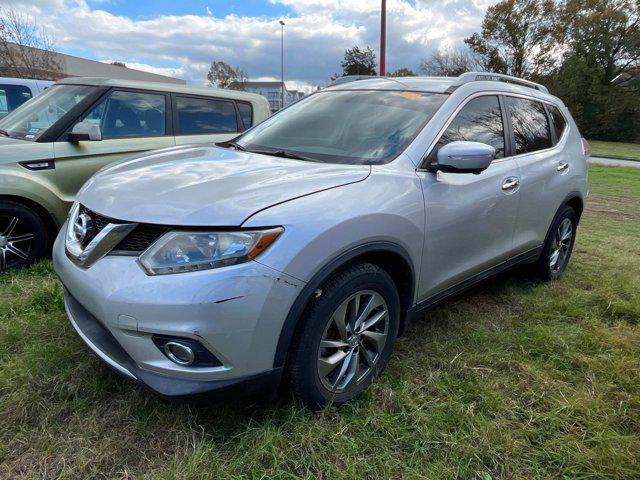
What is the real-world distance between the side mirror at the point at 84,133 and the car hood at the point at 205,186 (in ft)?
5.50

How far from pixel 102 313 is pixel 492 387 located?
199 cm

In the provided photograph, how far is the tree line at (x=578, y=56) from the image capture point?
3844cm

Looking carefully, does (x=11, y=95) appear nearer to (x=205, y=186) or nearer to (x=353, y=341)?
(x=205, y=186)

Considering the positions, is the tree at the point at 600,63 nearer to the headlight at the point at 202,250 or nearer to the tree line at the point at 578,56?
the tree line at the point at 578,56

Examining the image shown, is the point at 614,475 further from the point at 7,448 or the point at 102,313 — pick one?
the point at 7,448

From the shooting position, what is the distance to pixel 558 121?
4137 mm

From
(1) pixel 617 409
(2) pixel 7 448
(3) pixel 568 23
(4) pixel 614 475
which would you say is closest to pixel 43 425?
(2) pixel 7 448

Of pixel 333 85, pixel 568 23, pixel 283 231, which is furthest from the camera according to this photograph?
pixel 568 23

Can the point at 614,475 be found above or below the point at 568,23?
below

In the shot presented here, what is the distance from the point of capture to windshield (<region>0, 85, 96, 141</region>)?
14.0 feet

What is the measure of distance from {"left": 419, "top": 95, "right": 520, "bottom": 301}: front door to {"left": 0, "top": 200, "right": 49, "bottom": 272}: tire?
3.26 m

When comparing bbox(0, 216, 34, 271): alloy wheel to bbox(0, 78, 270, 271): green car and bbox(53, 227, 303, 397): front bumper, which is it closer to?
bbox(0, 78, 270, 271): green car

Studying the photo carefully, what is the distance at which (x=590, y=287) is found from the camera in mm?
4121

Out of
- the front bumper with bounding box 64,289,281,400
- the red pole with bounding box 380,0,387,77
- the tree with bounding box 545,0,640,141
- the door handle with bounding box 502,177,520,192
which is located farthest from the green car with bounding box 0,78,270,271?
the tree with bounding box 545,0,640,141
